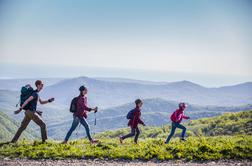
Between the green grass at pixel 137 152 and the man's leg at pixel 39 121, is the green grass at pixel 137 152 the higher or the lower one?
the lower one

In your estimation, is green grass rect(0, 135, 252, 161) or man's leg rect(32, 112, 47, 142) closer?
green grass rect(0, 135, 252, 161)

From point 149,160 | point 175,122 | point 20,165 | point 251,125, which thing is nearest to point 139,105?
point 175,122

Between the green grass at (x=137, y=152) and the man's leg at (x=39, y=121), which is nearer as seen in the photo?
the green grass at (x=137, y=152)

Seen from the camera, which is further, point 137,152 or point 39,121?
point 39,121

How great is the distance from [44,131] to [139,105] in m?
5.80

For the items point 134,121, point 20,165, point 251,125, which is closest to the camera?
point 20,165

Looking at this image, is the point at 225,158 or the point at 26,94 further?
the point at 26,94

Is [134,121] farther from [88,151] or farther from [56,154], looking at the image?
[56,154]

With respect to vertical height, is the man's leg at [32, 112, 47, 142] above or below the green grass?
above

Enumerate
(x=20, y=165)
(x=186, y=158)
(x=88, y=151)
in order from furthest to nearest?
(x=88, y=151) < (x=186, y=158) < (x=20, y=165)

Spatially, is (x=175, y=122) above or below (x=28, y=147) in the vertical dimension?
above

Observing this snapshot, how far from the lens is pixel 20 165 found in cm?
1366

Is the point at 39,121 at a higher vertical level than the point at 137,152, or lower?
higher

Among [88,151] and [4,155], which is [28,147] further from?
[88,151]
